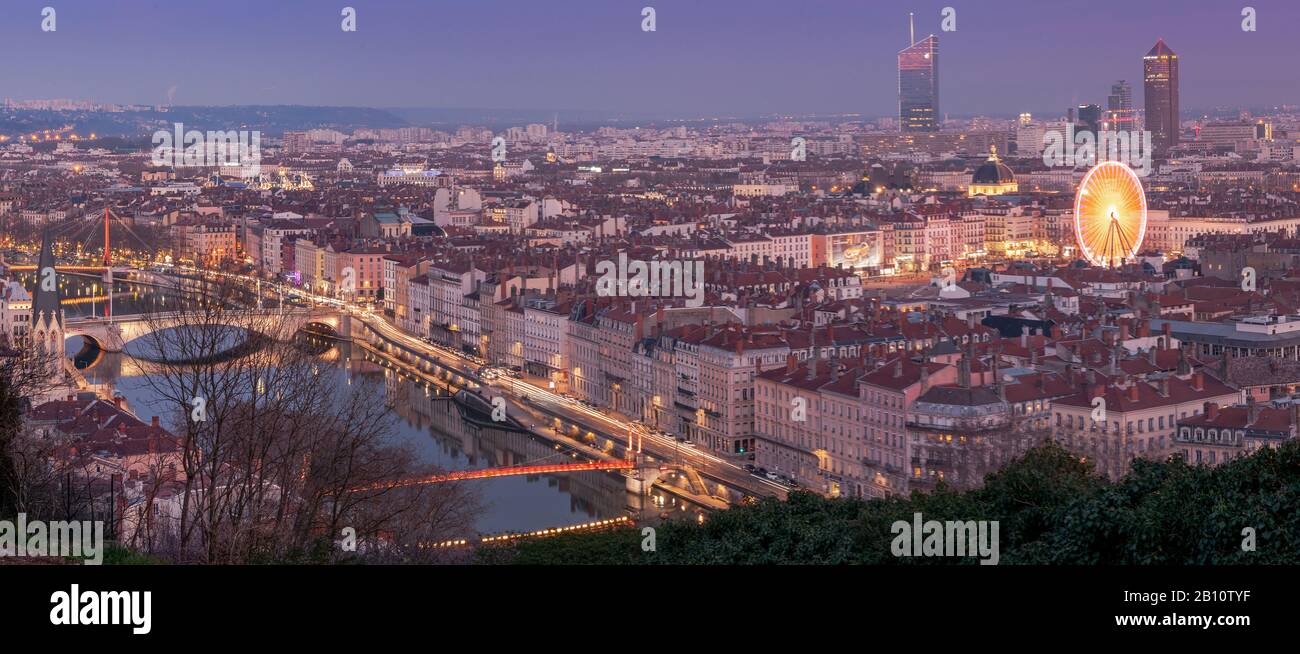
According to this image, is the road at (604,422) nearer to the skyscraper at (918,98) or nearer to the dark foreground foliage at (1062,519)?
the dark foreground foliage at (1062,519)

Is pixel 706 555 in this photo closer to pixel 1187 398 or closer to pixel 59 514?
pixel 59 514

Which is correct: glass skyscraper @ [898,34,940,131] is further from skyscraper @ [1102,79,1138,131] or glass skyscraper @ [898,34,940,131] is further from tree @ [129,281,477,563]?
tree @ [129,281,477,563]

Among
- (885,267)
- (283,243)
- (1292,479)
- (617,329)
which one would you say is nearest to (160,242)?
(283,243)

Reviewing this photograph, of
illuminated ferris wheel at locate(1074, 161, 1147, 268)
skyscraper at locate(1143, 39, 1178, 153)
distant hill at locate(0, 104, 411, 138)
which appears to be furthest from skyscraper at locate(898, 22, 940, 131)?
illuminated ferris wheel at locate(1074, 161, 1147, 268)

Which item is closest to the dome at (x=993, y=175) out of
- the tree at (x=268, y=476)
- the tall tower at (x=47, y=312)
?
the tall tower at (x=47, y=312)

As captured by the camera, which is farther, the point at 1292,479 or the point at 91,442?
the point at 91,442

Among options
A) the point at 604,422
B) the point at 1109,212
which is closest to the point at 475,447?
the point at 604,422

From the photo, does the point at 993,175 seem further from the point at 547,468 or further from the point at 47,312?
the point at 547,468
